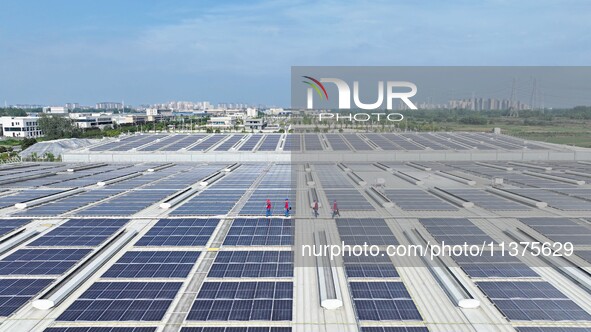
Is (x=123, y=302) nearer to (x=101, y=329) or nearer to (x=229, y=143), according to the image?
(x=101, y=329)

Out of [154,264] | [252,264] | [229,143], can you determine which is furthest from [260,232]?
[229,143]

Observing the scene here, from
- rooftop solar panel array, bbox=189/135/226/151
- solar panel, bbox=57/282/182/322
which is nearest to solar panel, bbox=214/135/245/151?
rooftop solar panel array, bbox=189/135/226/151

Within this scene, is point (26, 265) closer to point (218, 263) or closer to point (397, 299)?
point (218, 263)

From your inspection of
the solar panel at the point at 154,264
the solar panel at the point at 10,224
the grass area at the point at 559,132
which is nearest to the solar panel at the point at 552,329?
the solar panel at the point at 154,264

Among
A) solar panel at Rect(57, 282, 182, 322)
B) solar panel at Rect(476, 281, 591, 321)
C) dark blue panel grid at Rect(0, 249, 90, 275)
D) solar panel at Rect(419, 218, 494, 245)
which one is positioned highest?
solar panel at Rect(419, 218, 494, 245)

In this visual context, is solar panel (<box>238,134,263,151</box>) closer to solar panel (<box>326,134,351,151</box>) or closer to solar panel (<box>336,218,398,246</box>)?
solar panel (<box>326,134,351,151</box>)

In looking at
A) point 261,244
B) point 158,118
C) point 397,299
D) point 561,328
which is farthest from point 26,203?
point 158,118
